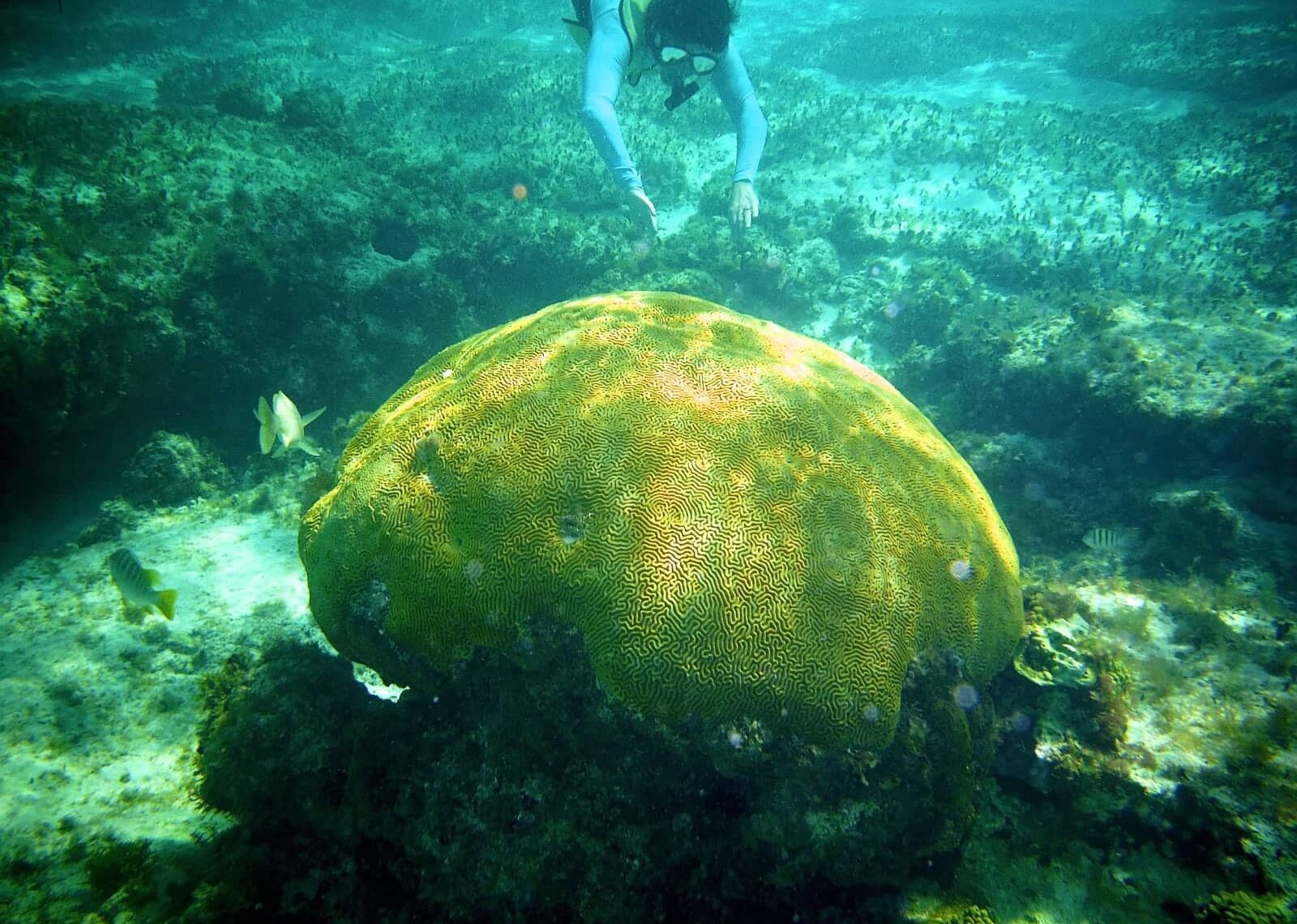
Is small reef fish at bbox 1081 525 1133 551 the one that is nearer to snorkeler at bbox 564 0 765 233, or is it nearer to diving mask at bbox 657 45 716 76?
snorkeler at bbox 564 0 765 233

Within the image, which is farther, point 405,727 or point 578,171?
point 578,171

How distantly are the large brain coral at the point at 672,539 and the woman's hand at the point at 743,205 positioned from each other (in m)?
3.60

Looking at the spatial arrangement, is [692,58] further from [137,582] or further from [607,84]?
[137,582]

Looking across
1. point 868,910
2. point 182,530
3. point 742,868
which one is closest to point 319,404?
point 182,530

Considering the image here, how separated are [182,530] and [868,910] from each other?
7.35 metres

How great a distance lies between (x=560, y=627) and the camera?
3.13 metres

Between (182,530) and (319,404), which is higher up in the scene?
(319,404)

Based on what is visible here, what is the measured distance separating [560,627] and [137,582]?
10.5ft

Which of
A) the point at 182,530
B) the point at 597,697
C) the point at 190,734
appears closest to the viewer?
the point at 597,697

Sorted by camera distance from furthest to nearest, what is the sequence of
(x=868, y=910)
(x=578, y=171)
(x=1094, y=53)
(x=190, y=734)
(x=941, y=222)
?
(x=1094, y=53) → (x=941, y=222) → (x=578, y=171) → (x=190, y=734) → (x=868, y=910)

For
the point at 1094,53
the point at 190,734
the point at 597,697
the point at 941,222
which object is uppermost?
the point at 1094,53

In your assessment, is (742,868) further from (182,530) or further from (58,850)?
(182,530)

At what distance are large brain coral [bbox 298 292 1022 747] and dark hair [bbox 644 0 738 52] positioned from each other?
15.3 ft

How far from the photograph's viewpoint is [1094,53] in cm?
2219
